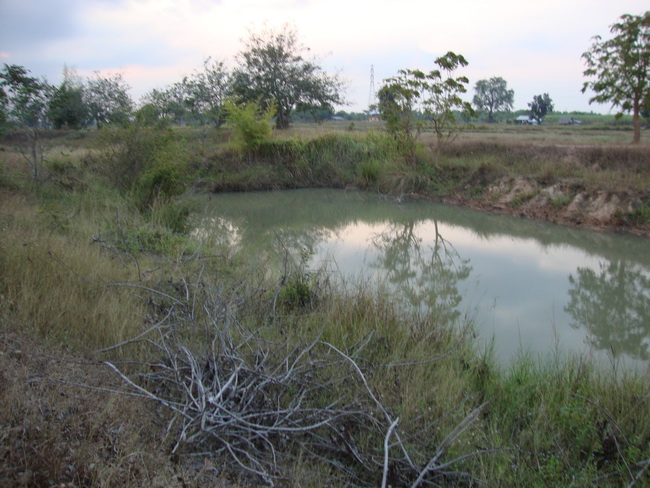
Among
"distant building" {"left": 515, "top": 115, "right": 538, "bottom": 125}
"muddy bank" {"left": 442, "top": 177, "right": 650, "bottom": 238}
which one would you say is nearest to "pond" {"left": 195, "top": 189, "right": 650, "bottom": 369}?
"muddy bank" {"left": 442, "top": 177, "right": 650, "bottom": 238}

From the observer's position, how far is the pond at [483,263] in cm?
596

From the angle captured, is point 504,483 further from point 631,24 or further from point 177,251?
point 631,24

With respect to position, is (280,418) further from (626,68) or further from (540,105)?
(540,105)

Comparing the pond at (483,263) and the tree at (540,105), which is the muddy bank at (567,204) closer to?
the pond at (483,263)

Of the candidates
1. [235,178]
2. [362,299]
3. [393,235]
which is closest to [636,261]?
[393,235]

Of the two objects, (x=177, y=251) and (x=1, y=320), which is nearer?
(x=1, y=320)

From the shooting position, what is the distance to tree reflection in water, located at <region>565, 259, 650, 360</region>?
18.9ft

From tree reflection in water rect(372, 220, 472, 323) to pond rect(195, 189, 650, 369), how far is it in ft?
0.07

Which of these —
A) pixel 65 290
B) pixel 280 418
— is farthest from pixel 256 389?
pixel 65 290

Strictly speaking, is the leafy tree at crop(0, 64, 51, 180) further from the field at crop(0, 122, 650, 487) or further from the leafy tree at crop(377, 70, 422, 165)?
the leafy tree at crop(377, 70, 422, 165)

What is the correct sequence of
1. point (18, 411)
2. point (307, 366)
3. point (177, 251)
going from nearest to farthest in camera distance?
point (18, 411) → point (307, 366) → point (177, 251)

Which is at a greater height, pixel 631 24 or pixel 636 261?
pixel 631 24

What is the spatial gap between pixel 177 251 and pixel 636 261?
8.30 m

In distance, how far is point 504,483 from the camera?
295cm
